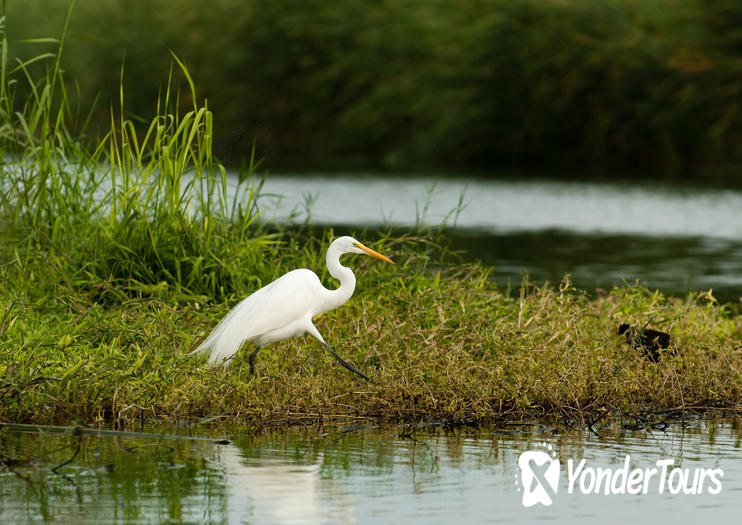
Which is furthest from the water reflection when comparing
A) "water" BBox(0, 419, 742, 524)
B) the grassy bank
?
the grassy bank

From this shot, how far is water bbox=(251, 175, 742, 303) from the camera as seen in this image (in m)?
12.4

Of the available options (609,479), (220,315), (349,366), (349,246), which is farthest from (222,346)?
(609,479)

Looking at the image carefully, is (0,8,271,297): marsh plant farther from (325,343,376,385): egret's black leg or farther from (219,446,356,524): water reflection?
(219,446,356,524): water reflection

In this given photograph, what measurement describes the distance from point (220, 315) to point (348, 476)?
2.42 metres

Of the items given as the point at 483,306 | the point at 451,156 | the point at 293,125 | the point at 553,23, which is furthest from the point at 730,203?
the point at 483,306

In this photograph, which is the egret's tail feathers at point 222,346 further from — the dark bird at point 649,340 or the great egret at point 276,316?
the dark bird at point 649,340

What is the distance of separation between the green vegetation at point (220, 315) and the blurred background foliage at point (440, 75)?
15413 mm

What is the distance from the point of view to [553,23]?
23812mm

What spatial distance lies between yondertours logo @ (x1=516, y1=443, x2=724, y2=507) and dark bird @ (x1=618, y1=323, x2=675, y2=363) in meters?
1.64

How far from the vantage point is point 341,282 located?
6.54 metres

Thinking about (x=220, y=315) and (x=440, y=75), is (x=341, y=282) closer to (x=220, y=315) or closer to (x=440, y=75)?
(x=220, y=315)

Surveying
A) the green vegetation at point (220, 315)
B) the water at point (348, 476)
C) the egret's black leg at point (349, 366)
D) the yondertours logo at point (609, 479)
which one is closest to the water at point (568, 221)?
the green vegetation at point (220, 315)

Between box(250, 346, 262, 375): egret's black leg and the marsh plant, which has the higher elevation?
the marsh plant

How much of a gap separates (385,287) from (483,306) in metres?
0.62
